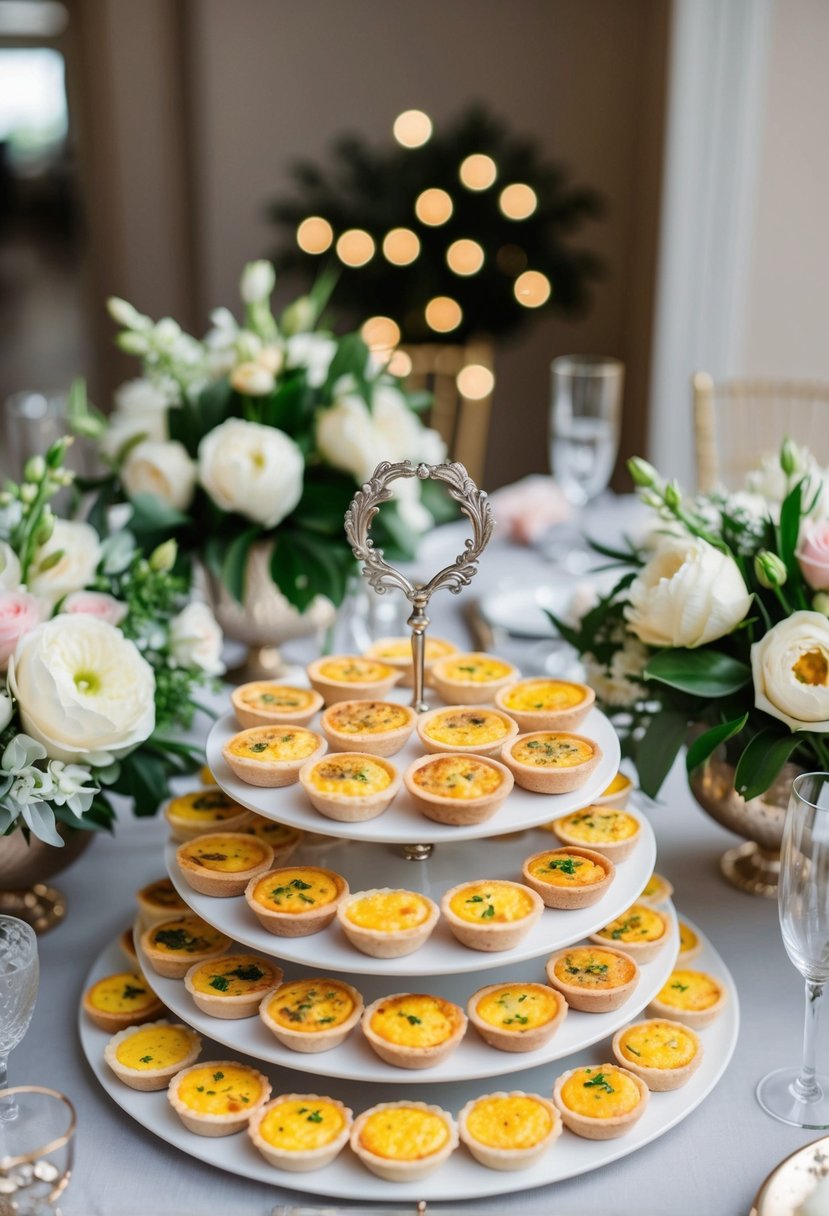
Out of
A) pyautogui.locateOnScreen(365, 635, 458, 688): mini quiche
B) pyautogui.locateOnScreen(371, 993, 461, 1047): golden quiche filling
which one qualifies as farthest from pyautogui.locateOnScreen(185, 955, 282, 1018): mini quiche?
pyautogui.locateOnScreen(365, 635, 458, 688): mini quiche

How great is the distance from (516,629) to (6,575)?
894 mm

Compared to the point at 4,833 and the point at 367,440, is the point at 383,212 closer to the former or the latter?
the point at 367,440

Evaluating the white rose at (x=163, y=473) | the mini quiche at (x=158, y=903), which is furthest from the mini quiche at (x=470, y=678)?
the white rose at (x=163, y=473)

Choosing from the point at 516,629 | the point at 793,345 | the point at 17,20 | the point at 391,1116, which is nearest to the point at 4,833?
the point at 391,1116

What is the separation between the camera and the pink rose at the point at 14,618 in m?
1.15

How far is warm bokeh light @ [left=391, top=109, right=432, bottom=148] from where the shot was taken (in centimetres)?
400

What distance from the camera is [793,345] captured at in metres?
3.40

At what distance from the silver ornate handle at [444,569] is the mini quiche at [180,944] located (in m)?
0.29

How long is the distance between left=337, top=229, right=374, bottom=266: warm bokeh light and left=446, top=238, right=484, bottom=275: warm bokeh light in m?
0.25

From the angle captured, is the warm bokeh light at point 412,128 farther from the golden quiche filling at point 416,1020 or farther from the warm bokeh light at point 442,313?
the golden quiche filling at point 416,1020

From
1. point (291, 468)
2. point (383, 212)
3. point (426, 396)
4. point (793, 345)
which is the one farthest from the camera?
point (383, 212)

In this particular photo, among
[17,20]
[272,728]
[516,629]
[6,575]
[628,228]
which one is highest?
[17,20]

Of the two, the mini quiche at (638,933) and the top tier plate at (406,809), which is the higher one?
the top tier plate at (406,809)

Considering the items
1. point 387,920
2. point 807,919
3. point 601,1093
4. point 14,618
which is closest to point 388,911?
point 387,920
